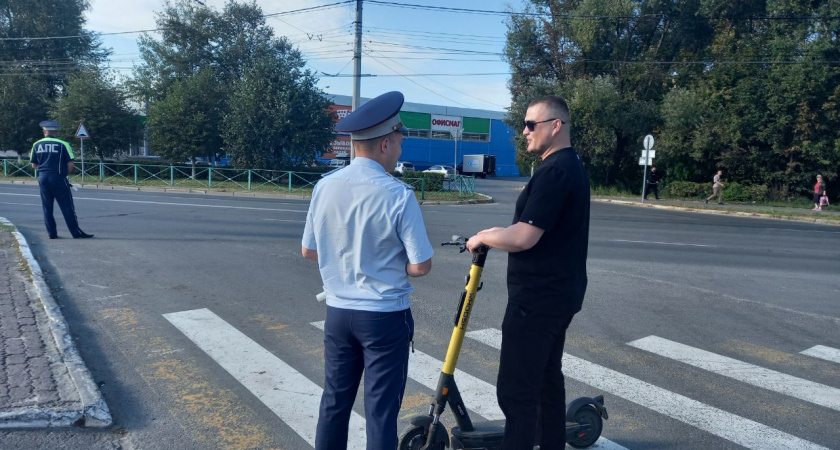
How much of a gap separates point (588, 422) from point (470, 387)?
3.75ft

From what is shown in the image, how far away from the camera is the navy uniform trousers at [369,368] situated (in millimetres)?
2775

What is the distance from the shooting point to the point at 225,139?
107 feet

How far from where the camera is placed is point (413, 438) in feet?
10.7

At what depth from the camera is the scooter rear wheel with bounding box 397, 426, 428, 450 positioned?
326 centimetres

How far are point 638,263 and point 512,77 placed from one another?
29430 mm

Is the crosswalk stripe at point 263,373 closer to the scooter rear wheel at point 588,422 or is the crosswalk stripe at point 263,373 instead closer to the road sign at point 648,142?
the scooter rear wheel at point 588,422

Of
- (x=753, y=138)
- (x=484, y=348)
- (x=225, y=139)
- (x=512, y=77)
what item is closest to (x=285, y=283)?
(x=484, y=348)

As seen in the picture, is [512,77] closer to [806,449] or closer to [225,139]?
[225,139]

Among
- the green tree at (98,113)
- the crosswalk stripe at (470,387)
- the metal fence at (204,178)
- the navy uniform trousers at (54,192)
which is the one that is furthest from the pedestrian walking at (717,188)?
the green tree at (98,113)

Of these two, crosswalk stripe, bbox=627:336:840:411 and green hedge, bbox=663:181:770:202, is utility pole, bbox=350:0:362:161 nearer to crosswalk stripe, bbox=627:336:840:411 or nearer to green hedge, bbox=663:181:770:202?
green hedge, bbox=663:181:770:202

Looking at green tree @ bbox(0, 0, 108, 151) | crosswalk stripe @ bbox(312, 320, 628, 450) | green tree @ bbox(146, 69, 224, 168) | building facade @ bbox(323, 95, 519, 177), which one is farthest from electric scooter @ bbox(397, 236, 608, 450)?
building facade @ bbox(323, 95, 519, 177)

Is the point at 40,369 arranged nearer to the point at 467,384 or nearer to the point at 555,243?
the point at 467,384

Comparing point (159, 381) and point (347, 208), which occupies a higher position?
point (347, 208)

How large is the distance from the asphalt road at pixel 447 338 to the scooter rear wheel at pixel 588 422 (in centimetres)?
20
